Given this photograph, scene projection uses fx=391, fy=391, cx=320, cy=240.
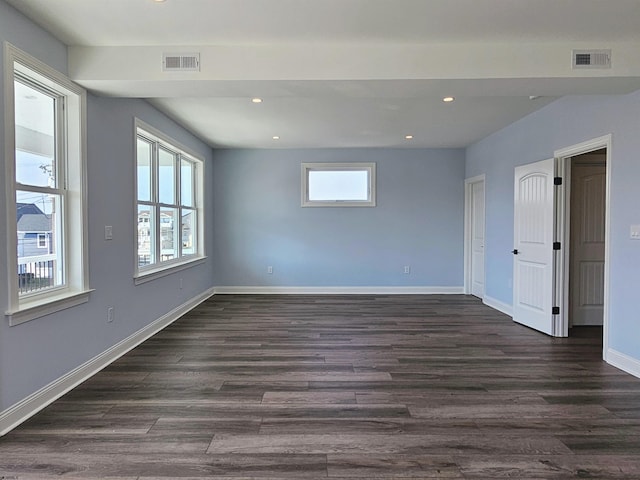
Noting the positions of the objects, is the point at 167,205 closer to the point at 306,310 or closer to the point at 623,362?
the point at 306,310

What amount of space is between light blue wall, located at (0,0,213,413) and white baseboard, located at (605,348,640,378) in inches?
179

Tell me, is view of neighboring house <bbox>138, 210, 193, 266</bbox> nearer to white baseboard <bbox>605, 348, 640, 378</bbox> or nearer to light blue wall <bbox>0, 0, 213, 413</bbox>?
light blue wall <bbox>0, 0, 213, 413</bbox>

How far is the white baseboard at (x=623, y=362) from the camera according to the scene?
128 inches

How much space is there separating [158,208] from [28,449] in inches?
121

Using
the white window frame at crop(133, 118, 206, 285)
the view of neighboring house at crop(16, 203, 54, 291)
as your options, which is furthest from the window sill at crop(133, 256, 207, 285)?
the view of neighboring house at crop(16, 203, 54, 291)

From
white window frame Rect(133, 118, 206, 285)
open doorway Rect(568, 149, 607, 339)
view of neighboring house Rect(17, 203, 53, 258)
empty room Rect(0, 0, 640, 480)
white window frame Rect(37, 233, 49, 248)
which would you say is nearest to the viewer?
empty room Rect(0, 0, 640, 480)

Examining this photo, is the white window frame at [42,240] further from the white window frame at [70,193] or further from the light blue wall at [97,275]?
the light blue wall at [97,275]

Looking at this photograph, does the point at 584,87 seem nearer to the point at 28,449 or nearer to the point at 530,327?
the point at 530,327

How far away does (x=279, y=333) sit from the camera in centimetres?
455

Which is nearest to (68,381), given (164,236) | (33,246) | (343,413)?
(33,246)

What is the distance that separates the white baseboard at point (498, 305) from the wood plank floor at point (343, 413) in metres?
1.04

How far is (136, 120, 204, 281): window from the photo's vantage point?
446 centimetres

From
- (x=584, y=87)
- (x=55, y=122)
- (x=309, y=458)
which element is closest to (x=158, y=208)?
(x=55, y=122)

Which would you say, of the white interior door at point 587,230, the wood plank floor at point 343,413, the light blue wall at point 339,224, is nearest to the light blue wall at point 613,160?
the wood plank floor at point 343,413
